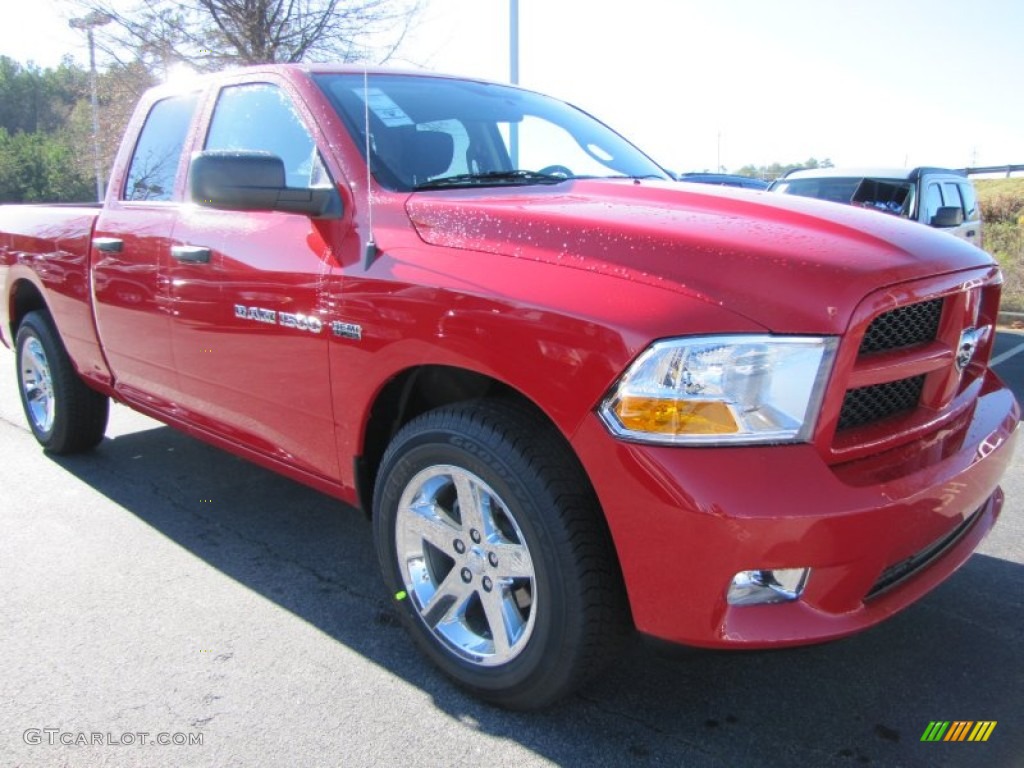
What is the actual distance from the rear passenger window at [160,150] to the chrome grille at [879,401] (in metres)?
2.96

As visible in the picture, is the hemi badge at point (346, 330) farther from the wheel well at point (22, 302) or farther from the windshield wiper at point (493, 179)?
the wheel well at point (22, 302)

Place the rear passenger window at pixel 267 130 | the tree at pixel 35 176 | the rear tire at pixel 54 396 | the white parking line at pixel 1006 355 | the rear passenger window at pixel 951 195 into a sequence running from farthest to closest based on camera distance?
the tree at pixel 35 176 < the rear passenger window at pixel 951 195 < the white parking line at pixel 1006 355 < the rear tire at pixel 54 396 < the rear passenger window at pixel 267 130

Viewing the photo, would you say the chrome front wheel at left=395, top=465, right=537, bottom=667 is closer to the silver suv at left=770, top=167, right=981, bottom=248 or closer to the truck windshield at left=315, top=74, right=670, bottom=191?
the truck windshield at left=315, top=74, right=670, bottom=191

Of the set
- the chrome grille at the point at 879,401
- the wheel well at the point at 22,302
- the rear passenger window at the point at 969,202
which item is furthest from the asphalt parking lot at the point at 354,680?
the rear passenger window at the point at 969,202

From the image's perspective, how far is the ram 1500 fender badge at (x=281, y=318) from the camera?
8.65 feet

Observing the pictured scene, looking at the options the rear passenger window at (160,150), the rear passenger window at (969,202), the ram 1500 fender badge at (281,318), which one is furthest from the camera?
the rear passenger window at (969,202)

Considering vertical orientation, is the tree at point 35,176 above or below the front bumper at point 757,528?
above

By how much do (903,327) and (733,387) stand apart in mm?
599

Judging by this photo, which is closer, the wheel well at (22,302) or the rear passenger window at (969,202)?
the wheel well at (22,302)

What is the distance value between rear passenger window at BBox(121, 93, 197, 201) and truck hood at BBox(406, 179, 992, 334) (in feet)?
5.64

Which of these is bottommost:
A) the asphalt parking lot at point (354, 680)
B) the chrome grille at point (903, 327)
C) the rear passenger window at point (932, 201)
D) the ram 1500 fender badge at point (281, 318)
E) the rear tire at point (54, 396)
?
the asphalt parking lot at point (354, 680)

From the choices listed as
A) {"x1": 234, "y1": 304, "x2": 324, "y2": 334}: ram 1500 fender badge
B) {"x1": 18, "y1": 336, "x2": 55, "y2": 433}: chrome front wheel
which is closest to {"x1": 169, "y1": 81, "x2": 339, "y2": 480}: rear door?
{"x1": 234, "y1": 304, "x2": 324, "y2": 334}: ram 1500 fender badge

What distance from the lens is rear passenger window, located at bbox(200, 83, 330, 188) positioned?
290cm

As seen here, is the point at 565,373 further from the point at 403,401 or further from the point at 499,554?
the point at 403,401
